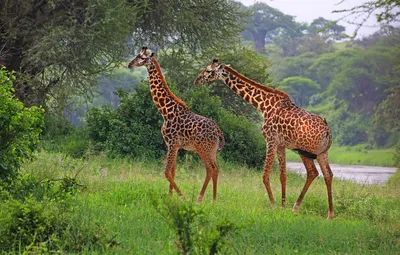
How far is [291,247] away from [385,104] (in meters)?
41.1

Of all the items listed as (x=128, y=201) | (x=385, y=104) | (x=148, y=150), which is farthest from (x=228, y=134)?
(x=385, y=104)

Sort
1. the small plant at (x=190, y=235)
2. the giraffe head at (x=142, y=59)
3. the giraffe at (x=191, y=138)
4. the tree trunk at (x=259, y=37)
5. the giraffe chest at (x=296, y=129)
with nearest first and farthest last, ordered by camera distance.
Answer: the small plant at (x=190, y=235)
the giraffe chest at (x=296, y=129)
the giraffe at (x=191, y=138)
the giraffe head at (x=142, y=59)
the tree trunk at (x=259, y=37)

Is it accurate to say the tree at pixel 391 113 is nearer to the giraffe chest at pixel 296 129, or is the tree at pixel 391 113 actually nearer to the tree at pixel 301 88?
the tree at pixel 301 88

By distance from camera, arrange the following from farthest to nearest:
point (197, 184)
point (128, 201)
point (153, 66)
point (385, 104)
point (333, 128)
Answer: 1. point (333, 128)
2. point (385, 104)
3. point (197, 184)
4. point (153, 66)
5. point (128, 201)

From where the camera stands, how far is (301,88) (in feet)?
232

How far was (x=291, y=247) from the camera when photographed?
9008 mm

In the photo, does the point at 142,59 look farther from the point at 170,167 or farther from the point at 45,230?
the point at 45,230

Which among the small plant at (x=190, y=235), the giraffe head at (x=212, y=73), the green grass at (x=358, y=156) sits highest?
the giraffe head at (x=212, y=73)

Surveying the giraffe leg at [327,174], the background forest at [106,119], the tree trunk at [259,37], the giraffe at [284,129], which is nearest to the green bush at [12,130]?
the background forest at [106,119]

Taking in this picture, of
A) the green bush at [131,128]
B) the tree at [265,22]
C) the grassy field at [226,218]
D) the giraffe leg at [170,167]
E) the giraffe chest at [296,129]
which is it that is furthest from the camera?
the tree at [265,22]

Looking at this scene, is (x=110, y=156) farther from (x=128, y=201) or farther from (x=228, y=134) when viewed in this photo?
(x=128, y=201)

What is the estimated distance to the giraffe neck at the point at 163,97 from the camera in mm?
12664

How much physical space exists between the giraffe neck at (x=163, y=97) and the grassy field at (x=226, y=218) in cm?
135

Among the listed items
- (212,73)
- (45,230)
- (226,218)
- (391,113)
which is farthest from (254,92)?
(391,113)
